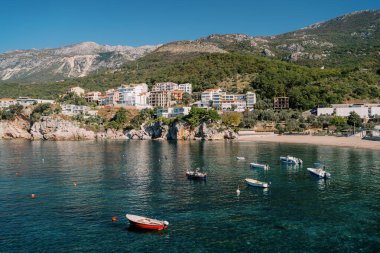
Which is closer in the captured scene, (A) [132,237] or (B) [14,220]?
(A) [132,237]

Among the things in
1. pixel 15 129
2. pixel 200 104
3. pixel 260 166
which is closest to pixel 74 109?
pixel 15 129

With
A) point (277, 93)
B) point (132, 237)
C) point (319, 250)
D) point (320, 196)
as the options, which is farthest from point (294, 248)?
point (277, 93)

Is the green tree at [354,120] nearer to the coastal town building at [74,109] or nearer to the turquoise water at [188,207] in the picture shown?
the turquoise water at [188,207]

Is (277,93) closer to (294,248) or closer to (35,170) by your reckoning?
(35,170)

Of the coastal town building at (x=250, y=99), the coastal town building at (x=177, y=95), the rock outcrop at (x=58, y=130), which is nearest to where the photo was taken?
the rock outcrop at (x=58, y=130)

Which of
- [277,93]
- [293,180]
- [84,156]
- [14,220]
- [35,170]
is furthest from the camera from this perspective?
[277,93]

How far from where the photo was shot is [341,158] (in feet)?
288

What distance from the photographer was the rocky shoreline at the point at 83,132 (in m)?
149

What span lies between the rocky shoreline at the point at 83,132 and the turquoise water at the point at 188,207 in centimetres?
6628

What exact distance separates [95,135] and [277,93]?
280ft

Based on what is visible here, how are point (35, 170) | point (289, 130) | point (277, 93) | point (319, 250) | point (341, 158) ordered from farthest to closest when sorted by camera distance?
point (277, 93), point (289, 130), point (341, 158), point (35, 170), point (319, 250)

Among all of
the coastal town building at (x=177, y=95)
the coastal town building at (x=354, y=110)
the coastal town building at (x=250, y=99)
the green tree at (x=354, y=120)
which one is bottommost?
the green tree at (x=354, y=120)

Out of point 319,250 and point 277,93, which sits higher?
point 277,93

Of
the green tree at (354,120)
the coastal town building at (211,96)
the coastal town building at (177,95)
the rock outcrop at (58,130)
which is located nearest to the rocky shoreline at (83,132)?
the rock outcrop at (58,130)
